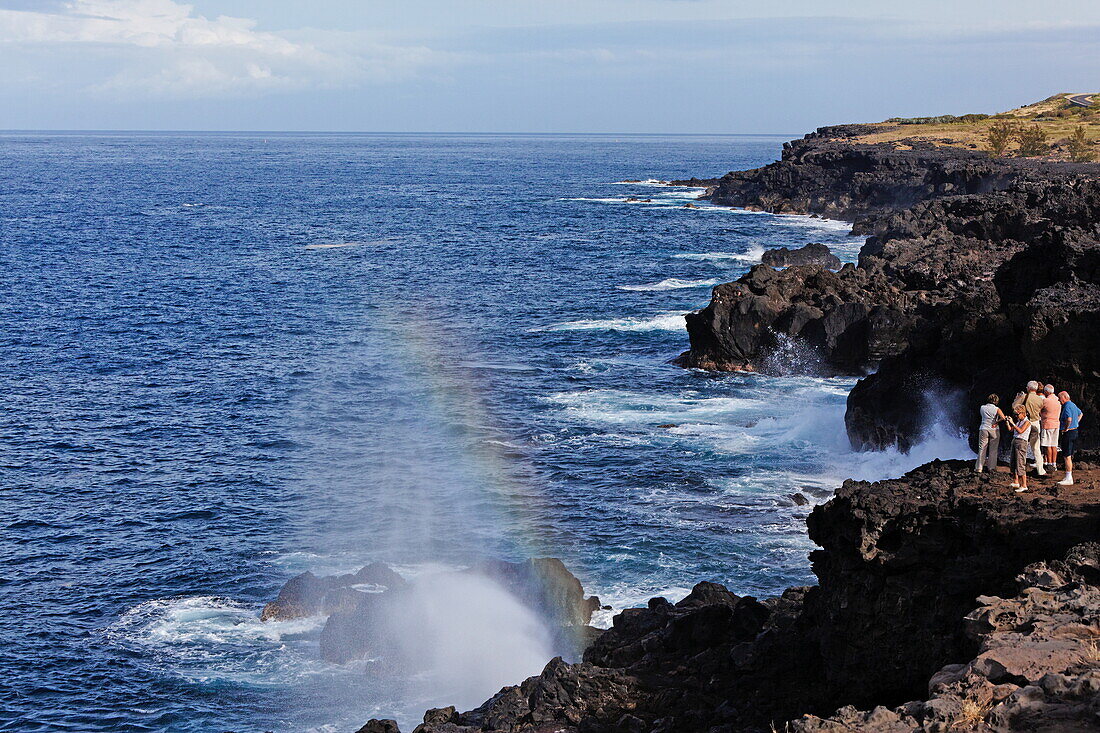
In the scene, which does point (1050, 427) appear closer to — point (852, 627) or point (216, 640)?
point (852, 627)

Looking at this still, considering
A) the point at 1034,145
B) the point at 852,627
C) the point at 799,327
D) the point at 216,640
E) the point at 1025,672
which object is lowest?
the point at 216,640

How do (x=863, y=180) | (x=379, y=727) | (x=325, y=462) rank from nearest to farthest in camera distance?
(x=379, y=727) → (x=325, y=462) → (x=863, y=180)

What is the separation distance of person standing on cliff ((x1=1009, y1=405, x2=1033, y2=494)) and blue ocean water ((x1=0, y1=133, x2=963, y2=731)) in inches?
438

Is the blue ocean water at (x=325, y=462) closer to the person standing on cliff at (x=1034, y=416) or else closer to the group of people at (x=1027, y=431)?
the group of people at (x=1027, y=431)

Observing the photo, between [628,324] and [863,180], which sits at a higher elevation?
[863,180]

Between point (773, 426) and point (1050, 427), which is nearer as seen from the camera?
point (1050, 427)

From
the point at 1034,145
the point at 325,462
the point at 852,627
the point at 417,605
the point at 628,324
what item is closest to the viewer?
the point at 852,627

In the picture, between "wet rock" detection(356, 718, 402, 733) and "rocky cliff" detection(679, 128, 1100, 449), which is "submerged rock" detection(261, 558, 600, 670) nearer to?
"wet rock" detection(356, 718, 402, 733)

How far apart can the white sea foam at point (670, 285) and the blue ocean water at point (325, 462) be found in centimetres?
44

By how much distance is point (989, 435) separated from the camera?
24.1 meters

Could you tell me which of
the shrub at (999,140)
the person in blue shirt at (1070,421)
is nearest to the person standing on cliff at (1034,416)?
the person in blue shirt at (1070,421)

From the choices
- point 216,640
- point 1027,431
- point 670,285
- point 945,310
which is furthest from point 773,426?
point 670,285

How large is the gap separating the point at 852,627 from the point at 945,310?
948 inches

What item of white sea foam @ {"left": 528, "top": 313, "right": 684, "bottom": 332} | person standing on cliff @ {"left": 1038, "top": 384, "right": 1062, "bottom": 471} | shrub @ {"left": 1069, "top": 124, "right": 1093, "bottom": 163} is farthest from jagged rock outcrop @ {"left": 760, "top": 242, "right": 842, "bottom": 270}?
person standing on cliff @ {"left": 1038, "top": 384, "right": 1062, "bottom": 471}
